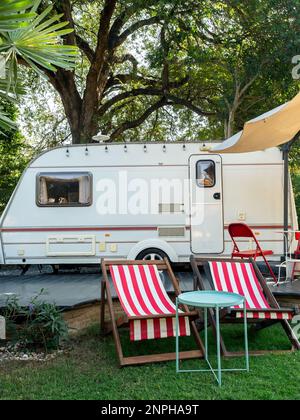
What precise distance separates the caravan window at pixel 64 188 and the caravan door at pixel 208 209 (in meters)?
1.88

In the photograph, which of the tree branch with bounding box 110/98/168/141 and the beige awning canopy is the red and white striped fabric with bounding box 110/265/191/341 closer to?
the beige awning canopy

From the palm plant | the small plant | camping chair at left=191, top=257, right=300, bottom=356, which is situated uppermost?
the palm plant

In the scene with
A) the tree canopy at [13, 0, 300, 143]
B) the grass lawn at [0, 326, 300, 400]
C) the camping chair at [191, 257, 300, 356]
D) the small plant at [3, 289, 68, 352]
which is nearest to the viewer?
the grass lawn at [0, 326, 300, 400]

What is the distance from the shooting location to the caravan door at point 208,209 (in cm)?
720

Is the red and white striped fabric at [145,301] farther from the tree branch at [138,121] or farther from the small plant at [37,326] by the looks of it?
the tree branch at [138,121]

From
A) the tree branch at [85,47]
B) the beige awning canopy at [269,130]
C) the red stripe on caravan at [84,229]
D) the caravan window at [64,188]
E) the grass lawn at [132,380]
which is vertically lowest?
the grass lawn at [132,380]

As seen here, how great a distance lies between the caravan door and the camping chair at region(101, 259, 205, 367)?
8.44 ft

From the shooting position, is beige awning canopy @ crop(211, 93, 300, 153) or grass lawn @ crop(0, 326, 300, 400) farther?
beige awning canopy @ crop(211, 93, 300, 153)

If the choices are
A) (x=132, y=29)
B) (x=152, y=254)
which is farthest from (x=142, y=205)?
(x=132, y=29)

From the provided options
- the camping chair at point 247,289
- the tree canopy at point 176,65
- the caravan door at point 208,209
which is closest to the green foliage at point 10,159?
the tree canopy at point 176,65

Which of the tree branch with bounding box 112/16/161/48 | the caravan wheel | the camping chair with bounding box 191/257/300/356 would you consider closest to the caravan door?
the caravan wheel

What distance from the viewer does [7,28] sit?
12.4ft

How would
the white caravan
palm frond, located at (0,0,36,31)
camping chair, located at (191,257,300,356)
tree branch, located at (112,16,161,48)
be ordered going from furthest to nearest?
tree branch, located at (112,16,161,48) < the white caravan < camping chair, located at (191,257,300,356) < palm frond, located at (0,0,36,31)

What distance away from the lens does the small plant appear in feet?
13.5
